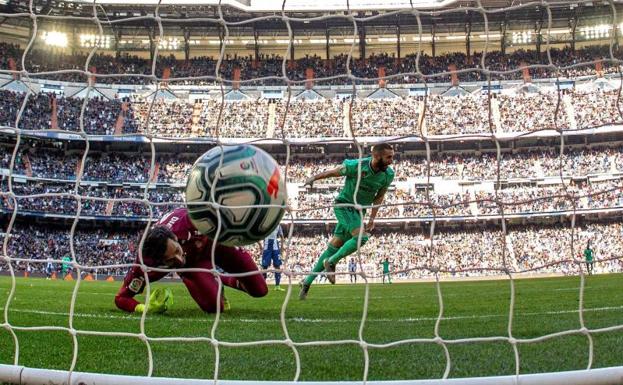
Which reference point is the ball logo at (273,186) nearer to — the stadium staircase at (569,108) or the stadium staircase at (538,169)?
the stadium staircase at (538,169)

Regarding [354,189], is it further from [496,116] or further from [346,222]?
[496,116]

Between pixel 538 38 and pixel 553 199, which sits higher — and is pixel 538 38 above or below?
above

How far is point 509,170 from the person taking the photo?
104 ft

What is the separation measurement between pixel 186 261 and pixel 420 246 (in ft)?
83.5

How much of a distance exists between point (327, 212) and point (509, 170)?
9120 mm

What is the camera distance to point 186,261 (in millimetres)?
5828

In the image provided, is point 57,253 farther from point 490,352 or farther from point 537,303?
point 490,352

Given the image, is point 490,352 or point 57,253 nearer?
point 490,352

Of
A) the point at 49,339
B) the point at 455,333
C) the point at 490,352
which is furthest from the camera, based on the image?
the point at 455,333

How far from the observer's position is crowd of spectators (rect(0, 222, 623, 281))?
28219 millimetres

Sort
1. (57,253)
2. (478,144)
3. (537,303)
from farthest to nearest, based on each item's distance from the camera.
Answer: (478,144), (57,253), (537,303)

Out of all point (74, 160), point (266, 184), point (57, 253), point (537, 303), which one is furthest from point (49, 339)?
point (74, 160)

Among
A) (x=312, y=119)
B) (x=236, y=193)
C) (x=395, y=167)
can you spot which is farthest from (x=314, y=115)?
(x=236, y=193)

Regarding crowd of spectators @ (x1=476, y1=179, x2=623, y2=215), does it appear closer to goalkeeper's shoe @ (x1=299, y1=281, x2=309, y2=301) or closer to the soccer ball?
goalkeeper's shoe @ (x1=299, y1=281, x2=309, y2=301)
